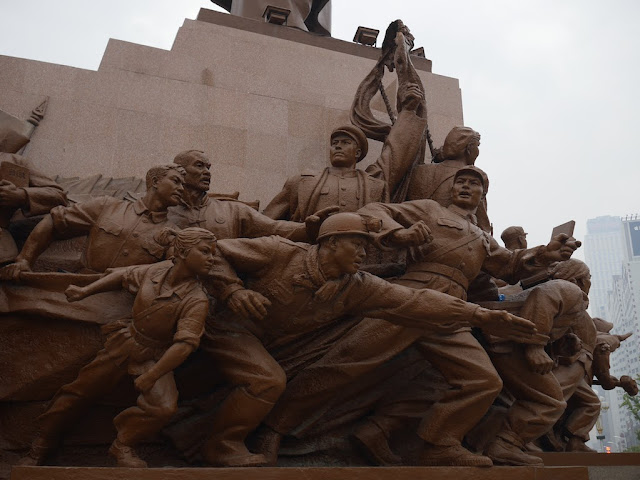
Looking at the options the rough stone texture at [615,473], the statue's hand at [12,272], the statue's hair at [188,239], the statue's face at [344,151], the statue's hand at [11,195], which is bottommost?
the rough stone texture at [615,473]

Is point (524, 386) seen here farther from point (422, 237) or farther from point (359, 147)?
point (359, 147)

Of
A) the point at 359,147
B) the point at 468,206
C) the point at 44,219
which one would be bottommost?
the point at 44,219

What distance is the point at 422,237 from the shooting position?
4992 millimetres

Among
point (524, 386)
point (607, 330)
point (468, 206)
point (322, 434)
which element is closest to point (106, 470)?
point (322, 434)

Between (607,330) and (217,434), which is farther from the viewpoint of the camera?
(607,330)

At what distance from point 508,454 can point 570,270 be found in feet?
7.61

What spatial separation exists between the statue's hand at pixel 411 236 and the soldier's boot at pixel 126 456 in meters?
2.43

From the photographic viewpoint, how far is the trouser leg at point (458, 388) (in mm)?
4785

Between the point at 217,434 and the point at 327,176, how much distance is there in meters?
2.78

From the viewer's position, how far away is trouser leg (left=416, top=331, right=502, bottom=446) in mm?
4785

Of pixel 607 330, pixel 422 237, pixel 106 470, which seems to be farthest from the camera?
pixel 607 330

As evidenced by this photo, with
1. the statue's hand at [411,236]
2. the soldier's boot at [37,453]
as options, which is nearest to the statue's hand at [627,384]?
the statue's hand at [411,236]

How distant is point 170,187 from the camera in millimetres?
5316

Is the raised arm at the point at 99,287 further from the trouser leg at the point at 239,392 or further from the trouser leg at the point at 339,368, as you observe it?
the trouser leg at the point at 339,368
